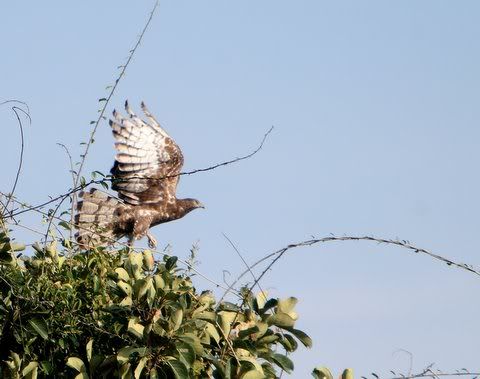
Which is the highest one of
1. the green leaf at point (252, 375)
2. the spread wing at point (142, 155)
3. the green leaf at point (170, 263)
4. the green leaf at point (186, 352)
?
the spread wing at point (142, 155)

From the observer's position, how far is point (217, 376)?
4.27m

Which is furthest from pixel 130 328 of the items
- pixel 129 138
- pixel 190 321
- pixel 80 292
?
pixel 129 138

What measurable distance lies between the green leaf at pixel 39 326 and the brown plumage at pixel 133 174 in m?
7.09

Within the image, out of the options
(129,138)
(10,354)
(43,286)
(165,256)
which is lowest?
(10,354)

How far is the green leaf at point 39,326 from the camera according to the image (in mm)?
4379

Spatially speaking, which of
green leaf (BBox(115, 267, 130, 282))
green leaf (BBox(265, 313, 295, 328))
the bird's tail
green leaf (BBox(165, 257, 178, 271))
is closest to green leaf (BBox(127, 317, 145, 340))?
green leaf (BBox(115, 267, 130, 282))

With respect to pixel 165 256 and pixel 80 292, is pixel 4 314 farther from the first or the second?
pixel 165 256

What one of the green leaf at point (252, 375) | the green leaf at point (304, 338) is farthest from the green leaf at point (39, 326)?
the green leaf at point (304, 338)

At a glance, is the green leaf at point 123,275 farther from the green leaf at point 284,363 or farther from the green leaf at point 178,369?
the green leaf at point 284,363

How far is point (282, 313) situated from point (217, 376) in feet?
1.30

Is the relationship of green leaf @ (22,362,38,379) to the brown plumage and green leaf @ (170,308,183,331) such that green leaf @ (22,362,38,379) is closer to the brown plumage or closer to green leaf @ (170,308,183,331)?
green leaf @ (170,308,183,331)

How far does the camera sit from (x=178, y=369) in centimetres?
416

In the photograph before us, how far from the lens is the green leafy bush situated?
4.24m

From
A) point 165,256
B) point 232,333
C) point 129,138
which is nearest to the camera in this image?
point 232,333
